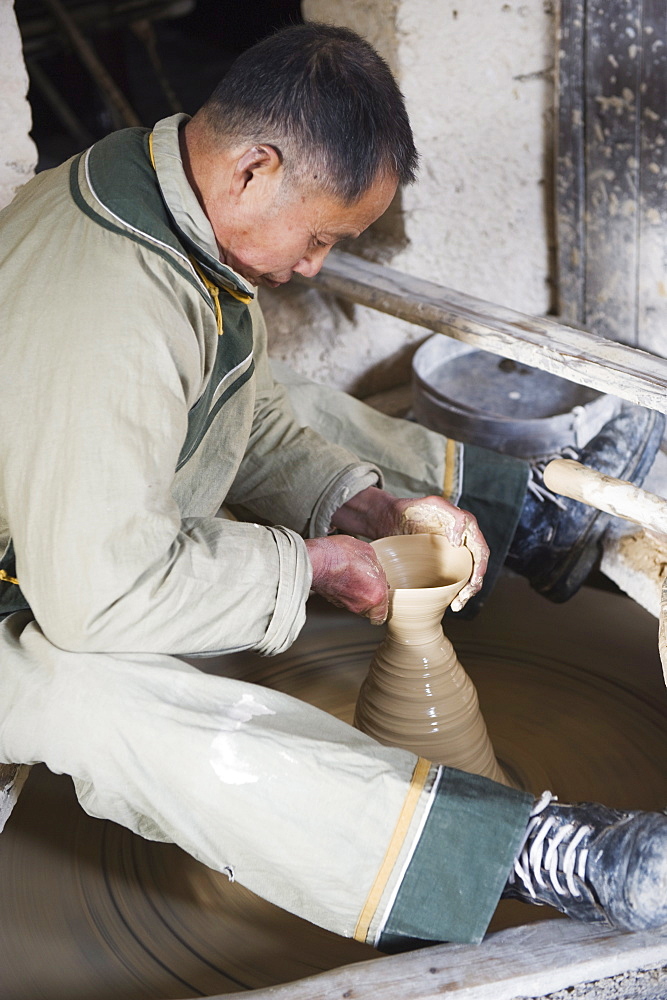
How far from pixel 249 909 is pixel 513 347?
1.14 m

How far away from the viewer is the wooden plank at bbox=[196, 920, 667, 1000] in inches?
50.4

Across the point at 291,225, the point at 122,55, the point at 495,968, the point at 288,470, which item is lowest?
the point at 495,968

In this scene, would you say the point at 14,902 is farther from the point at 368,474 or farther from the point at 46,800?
the point at 368,474

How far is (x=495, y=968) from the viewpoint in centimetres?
130

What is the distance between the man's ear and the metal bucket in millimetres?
1141

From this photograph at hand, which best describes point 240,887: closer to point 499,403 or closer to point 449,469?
point 449,469

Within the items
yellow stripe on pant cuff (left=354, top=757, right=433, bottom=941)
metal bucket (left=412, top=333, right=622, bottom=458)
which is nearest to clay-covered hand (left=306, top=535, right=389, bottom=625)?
yellow stripe on pant cuff (left=354, top=757, right=433, bottom=941)

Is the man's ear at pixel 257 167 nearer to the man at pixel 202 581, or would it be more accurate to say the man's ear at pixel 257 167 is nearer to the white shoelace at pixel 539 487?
the man at pixel 202 581

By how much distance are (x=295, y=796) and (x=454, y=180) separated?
76.5 inches

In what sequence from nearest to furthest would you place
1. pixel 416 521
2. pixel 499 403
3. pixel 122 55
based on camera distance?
pixel 416 521
pixel 499 403
pixel 122 55

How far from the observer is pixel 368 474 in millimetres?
1935

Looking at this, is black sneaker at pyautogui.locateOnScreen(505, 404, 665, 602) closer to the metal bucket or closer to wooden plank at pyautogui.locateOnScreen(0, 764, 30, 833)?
the metal bucket

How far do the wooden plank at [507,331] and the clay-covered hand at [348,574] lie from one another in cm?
60

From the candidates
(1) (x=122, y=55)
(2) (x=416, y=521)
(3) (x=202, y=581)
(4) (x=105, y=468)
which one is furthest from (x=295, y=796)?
(1) (x=122, y=55)
